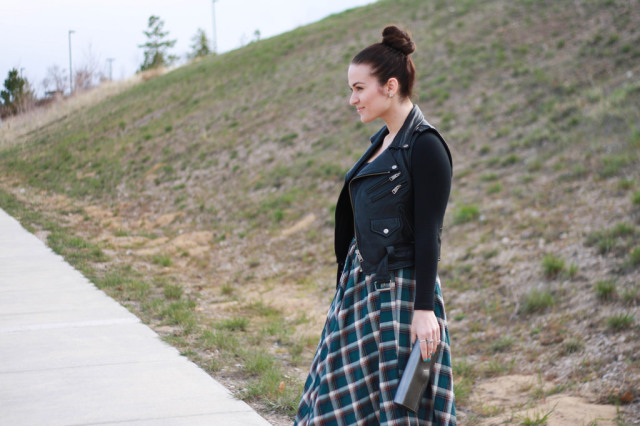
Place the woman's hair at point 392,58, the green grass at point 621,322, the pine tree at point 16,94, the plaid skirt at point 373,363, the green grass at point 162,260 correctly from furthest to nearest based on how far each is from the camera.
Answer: the pine tree at point 16,94 → the green grass at point 162,260 → the green grass at point 621,322 → the woman's hair at point 392,58 → the plaid skirt at point 373,363

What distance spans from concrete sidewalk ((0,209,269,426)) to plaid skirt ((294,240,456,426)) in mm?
1516

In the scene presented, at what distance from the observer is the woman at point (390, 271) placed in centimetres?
224

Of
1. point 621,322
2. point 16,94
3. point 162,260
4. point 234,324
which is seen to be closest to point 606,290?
point 621,322

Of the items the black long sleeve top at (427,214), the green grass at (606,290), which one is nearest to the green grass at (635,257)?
the green grass at (606,290)

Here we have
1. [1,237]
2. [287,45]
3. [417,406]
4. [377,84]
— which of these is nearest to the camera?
[417,406]

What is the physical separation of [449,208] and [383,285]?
23.7 feet

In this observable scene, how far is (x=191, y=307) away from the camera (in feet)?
21.5

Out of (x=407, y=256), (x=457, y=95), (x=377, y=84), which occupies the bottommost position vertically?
(x=407, y=256)

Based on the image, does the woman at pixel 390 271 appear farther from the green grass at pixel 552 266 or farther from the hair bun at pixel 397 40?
the green grass at pixel 552 266

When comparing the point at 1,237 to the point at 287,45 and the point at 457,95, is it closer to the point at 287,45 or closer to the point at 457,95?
the point at 457,95

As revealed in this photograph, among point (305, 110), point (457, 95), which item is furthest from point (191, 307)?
point (305, 110)

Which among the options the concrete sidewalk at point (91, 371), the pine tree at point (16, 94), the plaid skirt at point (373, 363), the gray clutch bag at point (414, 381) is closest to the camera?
the gray clutch bag at point (414, 381)

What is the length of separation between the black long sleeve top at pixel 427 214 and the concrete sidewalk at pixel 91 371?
6.26ft

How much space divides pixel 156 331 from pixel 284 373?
142 centimetres
